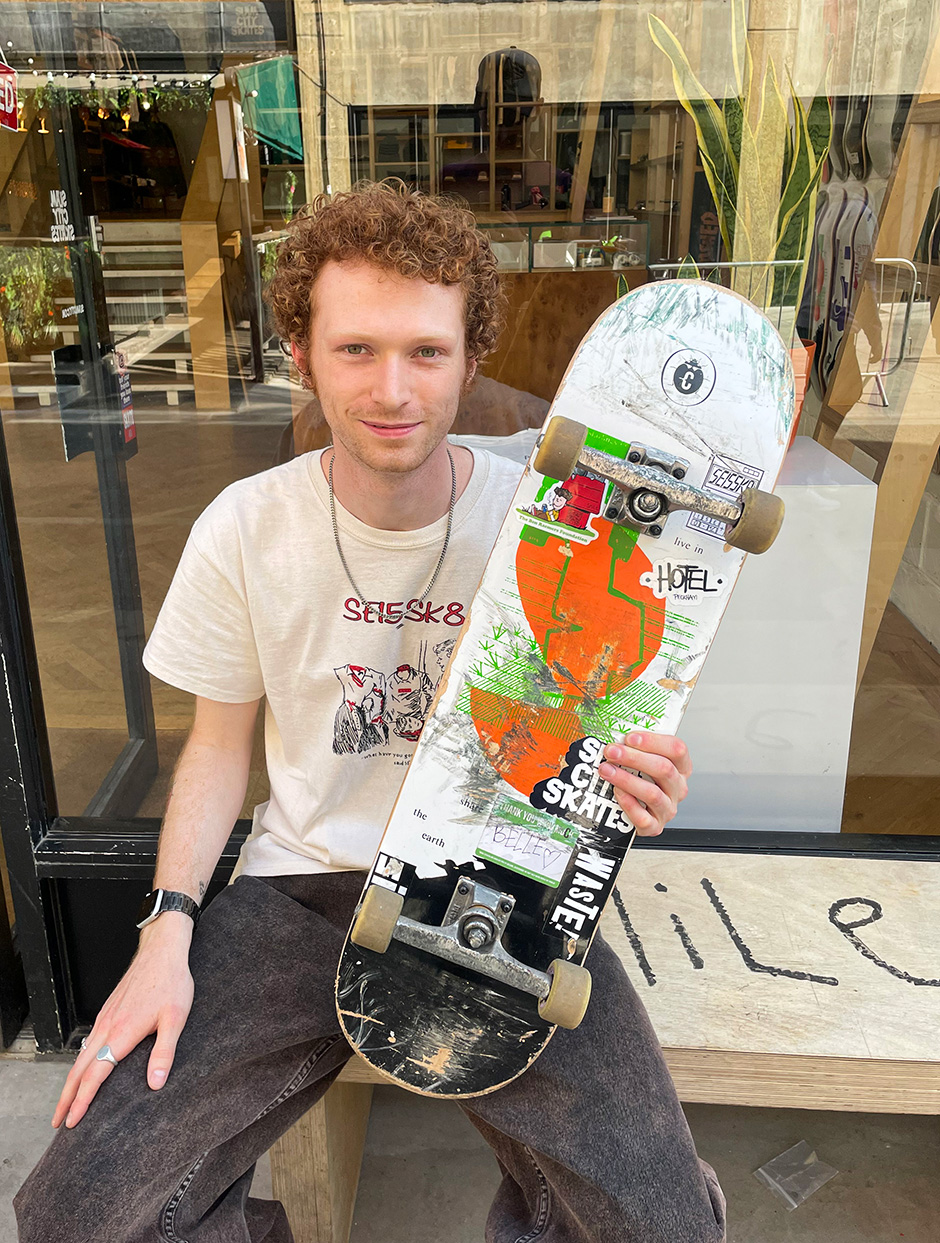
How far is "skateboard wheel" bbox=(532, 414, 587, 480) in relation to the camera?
107cm

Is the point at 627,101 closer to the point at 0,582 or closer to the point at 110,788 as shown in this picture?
the point at 0,582

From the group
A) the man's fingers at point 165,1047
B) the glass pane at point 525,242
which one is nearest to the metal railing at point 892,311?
the glass pane at point 525,242

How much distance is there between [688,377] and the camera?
1188 millimetres

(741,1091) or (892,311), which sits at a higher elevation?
(892,311)

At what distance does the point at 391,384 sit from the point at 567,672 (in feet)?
1.30

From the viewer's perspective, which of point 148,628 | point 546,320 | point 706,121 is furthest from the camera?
point 148,628

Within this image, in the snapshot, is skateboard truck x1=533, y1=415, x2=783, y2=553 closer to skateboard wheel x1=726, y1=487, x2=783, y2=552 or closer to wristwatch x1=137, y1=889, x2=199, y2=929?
skateboard wheel x1=726, y1=487, x2=783, y2=552

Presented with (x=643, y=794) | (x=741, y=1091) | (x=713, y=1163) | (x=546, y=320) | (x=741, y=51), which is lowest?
(x=713, y=1163)

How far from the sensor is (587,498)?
3.92 feet

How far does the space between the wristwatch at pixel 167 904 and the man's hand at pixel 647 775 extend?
53 centimetres

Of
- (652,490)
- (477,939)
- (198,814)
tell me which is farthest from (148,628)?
(652,490)

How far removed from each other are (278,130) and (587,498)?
107cm

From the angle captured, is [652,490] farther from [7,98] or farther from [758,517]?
[7,98]

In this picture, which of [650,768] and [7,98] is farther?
[7,98]
